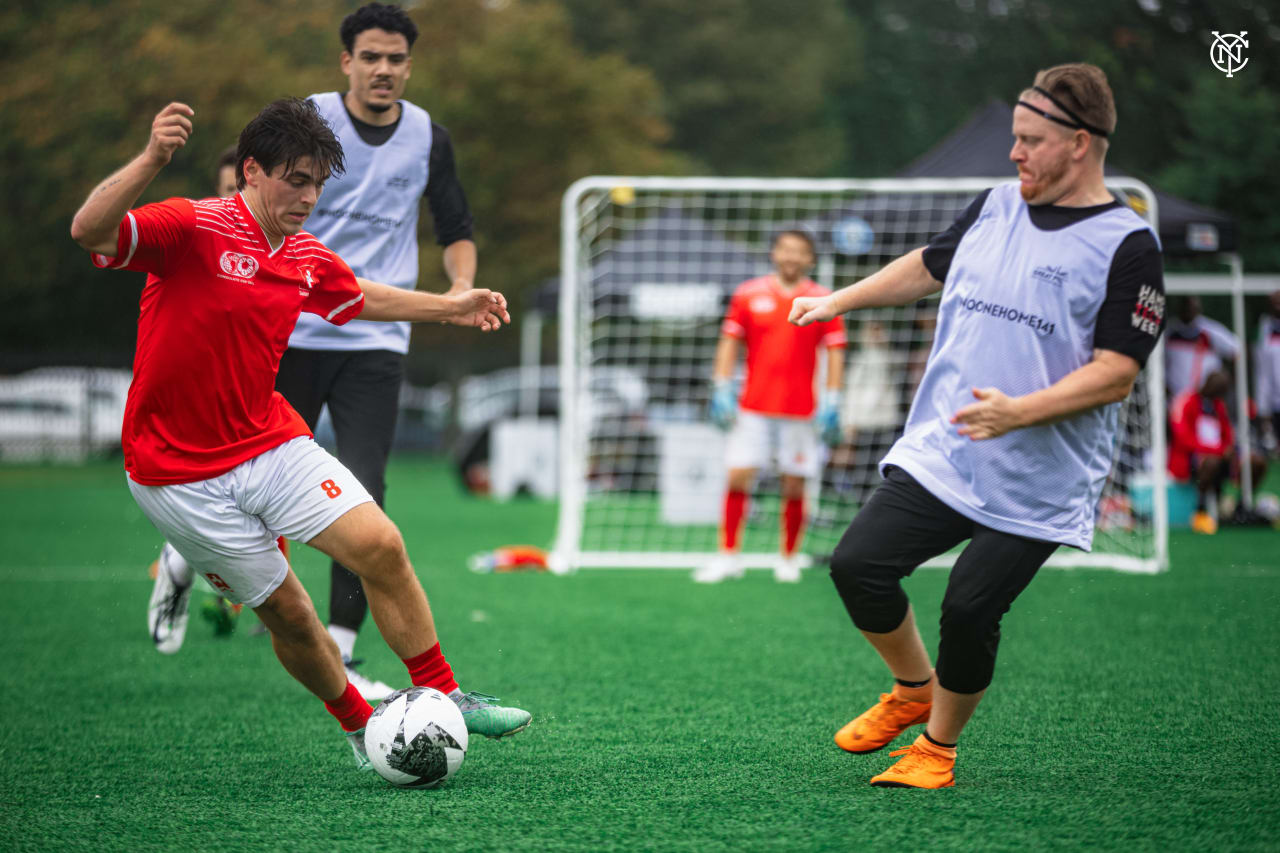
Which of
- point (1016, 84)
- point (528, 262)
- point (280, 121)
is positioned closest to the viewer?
point (280, 121)

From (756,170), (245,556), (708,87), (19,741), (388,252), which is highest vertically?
(708,87)

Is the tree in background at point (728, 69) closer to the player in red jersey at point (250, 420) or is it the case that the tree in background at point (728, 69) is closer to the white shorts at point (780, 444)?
the white shorts at point (780, 444)

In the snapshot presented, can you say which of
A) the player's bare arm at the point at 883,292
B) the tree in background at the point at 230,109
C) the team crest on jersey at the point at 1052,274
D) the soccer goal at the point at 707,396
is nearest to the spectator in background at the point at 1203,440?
the soccer goal at the point at 707,396

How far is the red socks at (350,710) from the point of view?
359 cm

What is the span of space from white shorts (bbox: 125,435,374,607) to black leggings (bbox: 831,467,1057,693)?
1373 mm

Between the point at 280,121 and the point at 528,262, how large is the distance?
22976 millimetres

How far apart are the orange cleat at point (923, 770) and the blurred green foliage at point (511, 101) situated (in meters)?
12.2

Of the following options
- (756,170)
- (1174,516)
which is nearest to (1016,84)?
(1174,516)

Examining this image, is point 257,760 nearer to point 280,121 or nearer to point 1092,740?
point 280,121

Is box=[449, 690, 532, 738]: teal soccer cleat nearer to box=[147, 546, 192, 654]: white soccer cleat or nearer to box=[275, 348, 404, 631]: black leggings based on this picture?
box=[275, 348, 404, 631]: black leggings

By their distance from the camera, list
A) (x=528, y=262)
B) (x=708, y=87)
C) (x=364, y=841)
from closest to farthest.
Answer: (x=364, y=841) → (x=528, y=262) → (x=708, y=87)

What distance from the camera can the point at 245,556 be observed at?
338 cm

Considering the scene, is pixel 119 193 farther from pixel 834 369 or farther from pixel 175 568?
pixel 834 369

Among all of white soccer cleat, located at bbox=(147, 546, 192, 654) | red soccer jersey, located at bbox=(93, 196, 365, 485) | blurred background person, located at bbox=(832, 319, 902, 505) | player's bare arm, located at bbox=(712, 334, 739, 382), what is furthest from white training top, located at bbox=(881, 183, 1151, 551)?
blurred background person, located at bbox=(832, 319, 902, 505)
